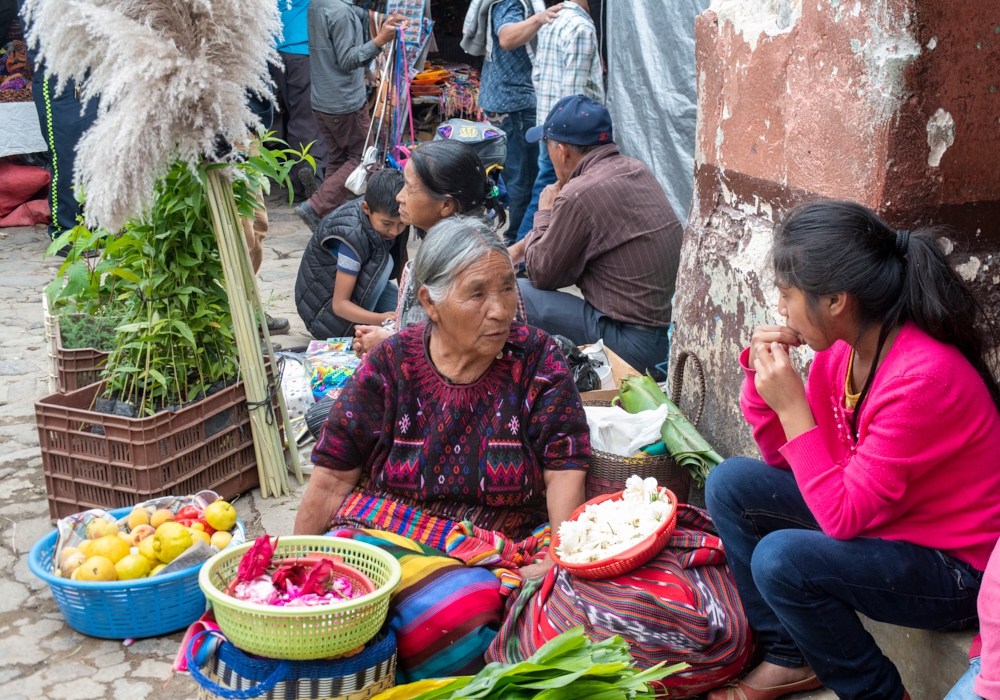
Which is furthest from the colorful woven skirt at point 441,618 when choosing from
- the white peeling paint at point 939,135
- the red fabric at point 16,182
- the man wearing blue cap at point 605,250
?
the red fabric at point 16,182

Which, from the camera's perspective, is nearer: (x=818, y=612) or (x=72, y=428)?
(x=818, y=612)

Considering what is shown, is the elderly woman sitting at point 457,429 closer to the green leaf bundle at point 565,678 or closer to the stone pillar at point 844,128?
the green leaf bundle at point 565,678

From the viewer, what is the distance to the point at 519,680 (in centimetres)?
202

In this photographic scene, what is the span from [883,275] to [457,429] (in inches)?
47.4

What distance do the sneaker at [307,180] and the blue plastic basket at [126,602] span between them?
6531 millimetres

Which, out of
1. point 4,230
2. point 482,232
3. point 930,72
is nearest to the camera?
point 930,72

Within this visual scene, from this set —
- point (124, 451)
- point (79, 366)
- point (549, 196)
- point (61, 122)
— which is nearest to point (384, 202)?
point (549, 196)

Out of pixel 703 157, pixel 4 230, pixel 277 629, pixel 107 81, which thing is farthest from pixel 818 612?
pixel 4 230

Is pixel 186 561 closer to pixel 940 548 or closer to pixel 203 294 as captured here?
pixel 203 294

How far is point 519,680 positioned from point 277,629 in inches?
21.6

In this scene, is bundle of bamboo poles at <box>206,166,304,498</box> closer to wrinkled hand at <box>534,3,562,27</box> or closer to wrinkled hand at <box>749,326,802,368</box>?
wrinkled hand at <box>749,326,802,368</box>

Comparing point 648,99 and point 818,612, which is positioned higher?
point 648,99

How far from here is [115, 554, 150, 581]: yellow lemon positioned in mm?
2766

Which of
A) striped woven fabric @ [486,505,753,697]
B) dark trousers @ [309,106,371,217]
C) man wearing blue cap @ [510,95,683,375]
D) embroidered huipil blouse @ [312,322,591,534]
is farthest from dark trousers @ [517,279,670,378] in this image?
dark trousers @ [309,106,371,217]
